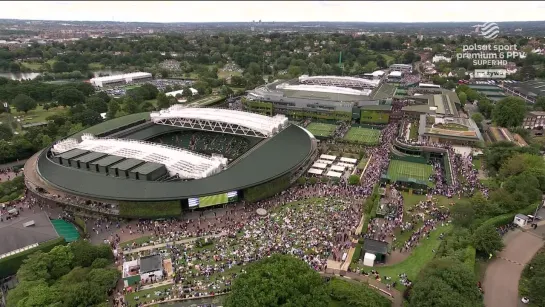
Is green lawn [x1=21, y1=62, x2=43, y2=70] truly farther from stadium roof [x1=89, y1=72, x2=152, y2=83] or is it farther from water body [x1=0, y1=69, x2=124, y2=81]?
stadium roof [x1=89, y1=72, x2=152, y2=83]

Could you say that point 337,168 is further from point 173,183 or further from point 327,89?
point 327,89

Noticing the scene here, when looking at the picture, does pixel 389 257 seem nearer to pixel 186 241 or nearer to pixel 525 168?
pixel 186 241

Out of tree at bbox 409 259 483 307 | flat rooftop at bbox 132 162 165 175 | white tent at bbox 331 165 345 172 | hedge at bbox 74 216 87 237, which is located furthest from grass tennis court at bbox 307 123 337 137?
tree at bbox 409 259 483 307

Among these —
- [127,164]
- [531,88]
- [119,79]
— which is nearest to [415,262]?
[127,164]

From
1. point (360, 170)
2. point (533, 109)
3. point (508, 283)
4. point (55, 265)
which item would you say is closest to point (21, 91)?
point (55, 265)

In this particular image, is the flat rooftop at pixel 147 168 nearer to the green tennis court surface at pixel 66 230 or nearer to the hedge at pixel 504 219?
the green tennis court surface at pixel 66 230

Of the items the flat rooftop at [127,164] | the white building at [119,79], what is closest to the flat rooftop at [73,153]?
the flat rooftop at [127,164]
